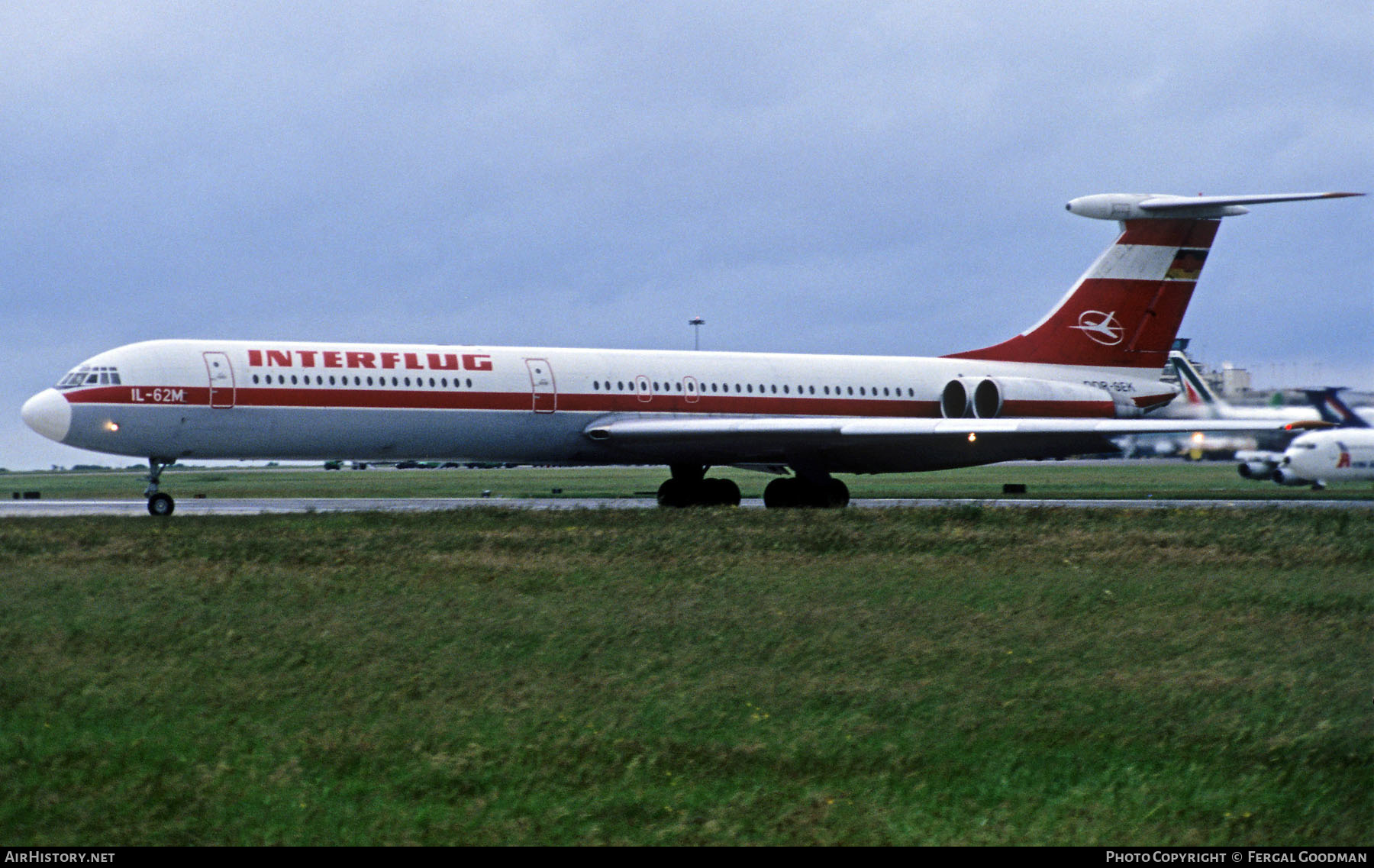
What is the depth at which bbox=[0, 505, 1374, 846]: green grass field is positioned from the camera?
23.5 feet

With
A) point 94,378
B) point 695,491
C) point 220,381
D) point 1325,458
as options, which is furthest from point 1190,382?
point 94,378

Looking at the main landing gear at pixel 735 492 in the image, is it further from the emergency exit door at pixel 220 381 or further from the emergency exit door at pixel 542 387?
the emergency exit door at pixel 220 381

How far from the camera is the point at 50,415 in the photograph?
26.3m

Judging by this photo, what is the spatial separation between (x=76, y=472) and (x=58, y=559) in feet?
323

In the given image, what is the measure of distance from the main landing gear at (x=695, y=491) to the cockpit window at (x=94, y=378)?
12.6 m

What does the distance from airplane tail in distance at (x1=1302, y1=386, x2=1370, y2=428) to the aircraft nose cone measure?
25.9 meters

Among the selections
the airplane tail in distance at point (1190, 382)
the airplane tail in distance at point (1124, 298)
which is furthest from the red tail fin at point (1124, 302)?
the airplane tail in distance at point (1190, 382)

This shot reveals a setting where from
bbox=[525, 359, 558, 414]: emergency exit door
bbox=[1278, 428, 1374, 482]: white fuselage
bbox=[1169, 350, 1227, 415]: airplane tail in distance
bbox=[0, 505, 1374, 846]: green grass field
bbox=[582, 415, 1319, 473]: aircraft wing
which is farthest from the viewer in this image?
bbox=[1169, 350, 1227, 415]: airplane tail in distance

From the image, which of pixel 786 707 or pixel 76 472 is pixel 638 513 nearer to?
pixel 786 707

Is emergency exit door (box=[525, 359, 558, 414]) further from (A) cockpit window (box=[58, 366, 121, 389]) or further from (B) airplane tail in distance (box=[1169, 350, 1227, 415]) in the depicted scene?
(B) airplane tail in distance (box=[1169, 350, 1227, 415])

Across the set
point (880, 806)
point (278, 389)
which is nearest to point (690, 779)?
point (880, 806)

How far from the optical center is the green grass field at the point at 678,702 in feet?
23.5

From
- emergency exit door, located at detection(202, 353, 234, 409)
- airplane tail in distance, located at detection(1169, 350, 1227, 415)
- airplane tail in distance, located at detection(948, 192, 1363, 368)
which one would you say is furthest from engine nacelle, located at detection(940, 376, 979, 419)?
emergency exit door, located at detection(202, 353, 234, 409)

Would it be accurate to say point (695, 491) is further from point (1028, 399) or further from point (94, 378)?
point (94, 378)
